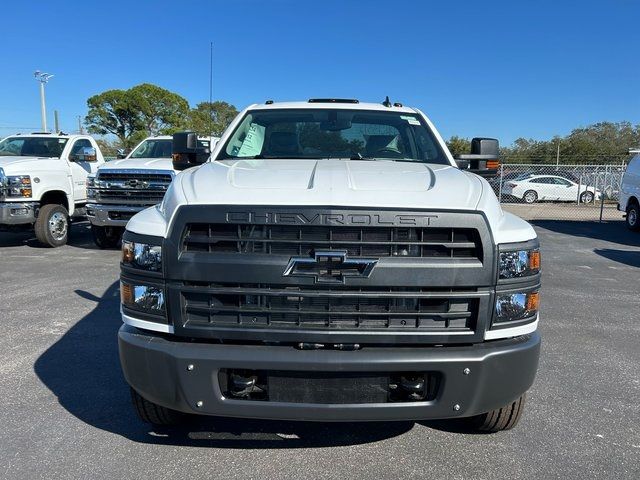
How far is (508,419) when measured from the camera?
A: 305 cm

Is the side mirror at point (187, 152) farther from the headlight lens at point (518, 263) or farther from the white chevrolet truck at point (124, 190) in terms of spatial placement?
the white chevrolet truck at point (124, 190)

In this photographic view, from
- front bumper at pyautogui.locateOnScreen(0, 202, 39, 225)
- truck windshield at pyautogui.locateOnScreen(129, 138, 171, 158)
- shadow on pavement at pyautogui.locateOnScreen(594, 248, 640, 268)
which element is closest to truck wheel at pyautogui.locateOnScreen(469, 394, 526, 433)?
shadow on pavement at pyautogui.locateOnScreen(594, 248, 640, 268)

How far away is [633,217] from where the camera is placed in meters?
14.1

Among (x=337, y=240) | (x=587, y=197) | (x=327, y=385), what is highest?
(x=337, y=240)

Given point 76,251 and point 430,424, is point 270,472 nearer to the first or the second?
point 430,424

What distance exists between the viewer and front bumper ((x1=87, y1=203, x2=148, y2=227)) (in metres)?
8.84

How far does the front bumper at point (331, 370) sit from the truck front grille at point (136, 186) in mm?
6737

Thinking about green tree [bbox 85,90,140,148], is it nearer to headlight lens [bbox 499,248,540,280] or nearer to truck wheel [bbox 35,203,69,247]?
truck wheel [bbox 35,203,69,247]

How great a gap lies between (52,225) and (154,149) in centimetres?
263

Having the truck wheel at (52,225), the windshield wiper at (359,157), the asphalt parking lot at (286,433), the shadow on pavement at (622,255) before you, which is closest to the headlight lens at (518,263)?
the asphalt parking lot at (286,433)

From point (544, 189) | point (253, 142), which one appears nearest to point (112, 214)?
point (253, 142)

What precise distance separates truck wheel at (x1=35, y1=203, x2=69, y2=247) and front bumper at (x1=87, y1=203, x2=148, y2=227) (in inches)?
42.2

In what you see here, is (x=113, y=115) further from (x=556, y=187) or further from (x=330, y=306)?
(x=330, y=306)

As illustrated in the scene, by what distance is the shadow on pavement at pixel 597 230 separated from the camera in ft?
41.5
